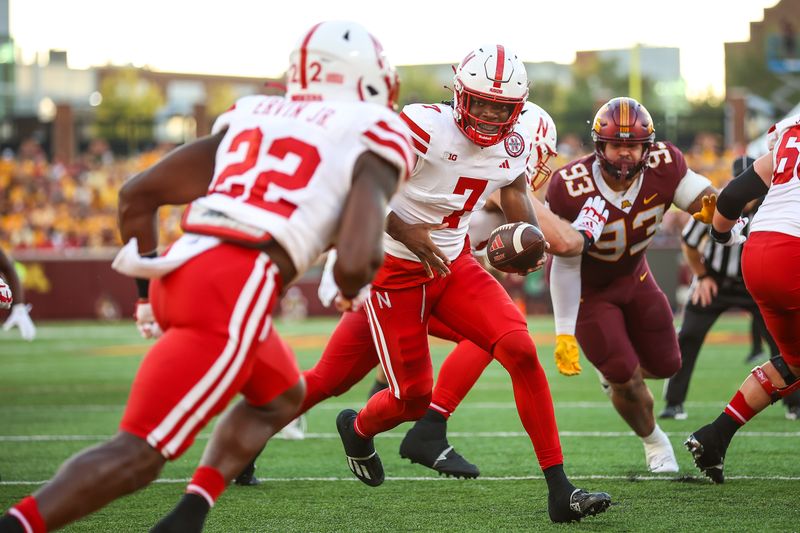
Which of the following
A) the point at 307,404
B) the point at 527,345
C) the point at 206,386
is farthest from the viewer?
the point at 307,404

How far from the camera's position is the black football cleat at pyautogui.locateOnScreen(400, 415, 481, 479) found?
18.3ft

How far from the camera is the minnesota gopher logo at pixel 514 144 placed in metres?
5.17

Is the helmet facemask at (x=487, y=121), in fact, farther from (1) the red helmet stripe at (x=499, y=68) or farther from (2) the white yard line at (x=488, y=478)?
(2) the white yard line at (x=488, y=478)

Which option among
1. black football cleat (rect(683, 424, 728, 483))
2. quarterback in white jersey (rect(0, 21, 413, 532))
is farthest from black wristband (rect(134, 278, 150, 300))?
black football cleat (rect(683, 424, 728, 483))

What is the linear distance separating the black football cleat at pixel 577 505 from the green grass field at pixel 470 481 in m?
0.05

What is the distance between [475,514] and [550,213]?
163 cm

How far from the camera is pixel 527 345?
15.6 feet

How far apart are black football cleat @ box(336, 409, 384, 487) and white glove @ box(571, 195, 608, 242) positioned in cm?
151

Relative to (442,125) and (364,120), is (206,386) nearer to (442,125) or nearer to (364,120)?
(364,120)

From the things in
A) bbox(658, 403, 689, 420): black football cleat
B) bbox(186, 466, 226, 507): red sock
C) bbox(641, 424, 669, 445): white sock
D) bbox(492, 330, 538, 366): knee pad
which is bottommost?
bbox(658, 403, 689, 420): black football cleat

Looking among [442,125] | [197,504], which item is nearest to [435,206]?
[442,125]

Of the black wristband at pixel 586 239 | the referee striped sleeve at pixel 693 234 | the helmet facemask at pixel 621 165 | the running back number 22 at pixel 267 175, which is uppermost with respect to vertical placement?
the running back number 22 at pixel 267 175

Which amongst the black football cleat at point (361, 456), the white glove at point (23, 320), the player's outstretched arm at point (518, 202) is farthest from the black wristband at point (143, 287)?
the white glove at point (23, 320)

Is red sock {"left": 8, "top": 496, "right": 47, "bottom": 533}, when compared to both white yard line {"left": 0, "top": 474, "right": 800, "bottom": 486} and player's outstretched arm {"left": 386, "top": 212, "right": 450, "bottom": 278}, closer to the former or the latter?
player's outstretched arm {"left": 386, "top": 212, "right": 450, "bottom": 278}
